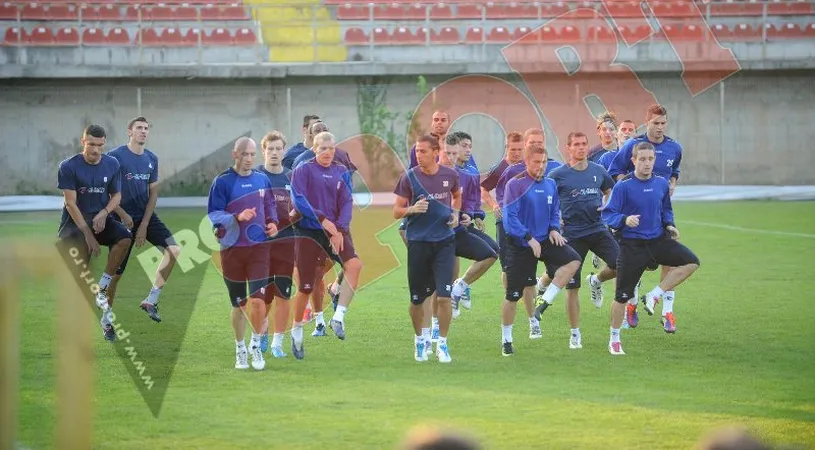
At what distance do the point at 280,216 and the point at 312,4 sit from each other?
24.9m

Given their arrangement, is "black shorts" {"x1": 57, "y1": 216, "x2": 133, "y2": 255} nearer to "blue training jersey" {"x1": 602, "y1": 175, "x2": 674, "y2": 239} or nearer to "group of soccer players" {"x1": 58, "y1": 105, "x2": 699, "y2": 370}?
"group of soccer players" {"x1": 58, "y1": 105, "x2": 699, "y2": 370}

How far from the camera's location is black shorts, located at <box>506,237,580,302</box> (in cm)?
1175

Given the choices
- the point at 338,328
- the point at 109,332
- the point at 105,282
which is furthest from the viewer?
the point at 105,282

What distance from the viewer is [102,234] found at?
13.0 m

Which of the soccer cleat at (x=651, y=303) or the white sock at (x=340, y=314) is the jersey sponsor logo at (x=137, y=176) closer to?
the white sock at (x=340, y=314)

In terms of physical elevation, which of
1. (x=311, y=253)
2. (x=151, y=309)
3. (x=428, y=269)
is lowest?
(x=151, y=309)

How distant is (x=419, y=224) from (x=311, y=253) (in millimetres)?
1312

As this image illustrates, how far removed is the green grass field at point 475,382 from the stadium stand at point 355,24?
19.4m

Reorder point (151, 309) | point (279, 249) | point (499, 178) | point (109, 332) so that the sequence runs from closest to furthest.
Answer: point (279, 249) < point (109, 332) < point (151, 309) < point (499, 178)

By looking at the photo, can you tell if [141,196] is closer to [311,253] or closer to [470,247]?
[311,253]

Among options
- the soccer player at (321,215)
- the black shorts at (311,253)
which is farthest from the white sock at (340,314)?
the black shorts at (311,253)

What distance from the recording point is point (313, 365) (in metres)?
11.3

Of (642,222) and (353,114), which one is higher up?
(353,114)

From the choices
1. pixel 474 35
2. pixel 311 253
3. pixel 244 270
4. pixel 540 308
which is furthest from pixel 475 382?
pixel 474 35
